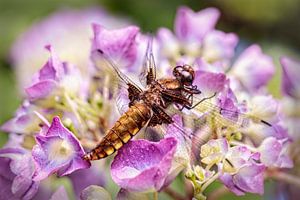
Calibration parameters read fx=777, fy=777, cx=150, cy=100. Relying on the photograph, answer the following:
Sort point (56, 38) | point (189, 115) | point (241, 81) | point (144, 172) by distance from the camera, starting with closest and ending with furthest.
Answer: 1. point (144, 172)
2. point (189, 115)
3. point (241, 81)
4. point (56, 38)

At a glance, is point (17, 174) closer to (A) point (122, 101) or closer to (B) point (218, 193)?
(A) point (122, 101)

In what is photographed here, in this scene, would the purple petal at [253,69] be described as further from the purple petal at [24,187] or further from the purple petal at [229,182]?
the purple petal at [24,187]

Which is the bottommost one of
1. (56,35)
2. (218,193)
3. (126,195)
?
(56,35)

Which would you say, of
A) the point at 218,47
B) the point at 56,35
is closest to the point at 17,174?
the point at 218,47

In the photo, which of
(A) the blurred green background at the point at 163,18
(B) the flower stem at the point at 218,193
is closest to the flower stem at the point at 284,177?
(B) the flower stem at the point at 218,193

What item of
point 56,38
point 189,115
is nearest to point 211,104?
point 189,115

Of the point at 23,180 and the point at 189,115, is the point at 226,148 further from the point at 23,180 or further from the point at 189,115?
the point at 23,180
